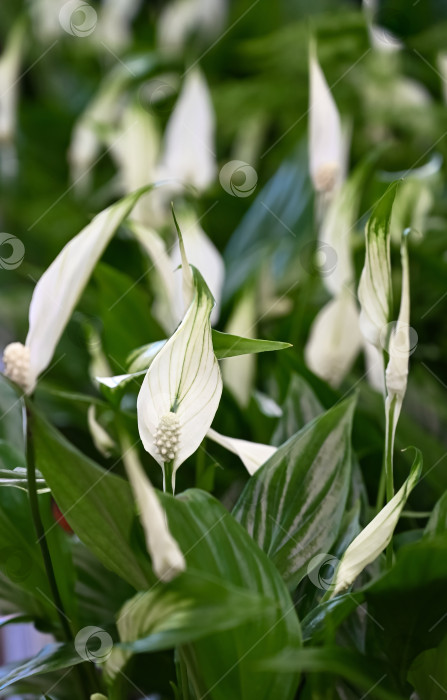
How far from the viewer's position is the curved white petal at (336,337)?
53 cm

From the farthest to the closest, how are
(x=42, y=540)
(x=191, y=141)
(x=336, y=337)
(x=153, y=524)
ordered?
(x=191, y=141) < (x=336, y=337) < (x=42, y=540) < (x=153, y=524)

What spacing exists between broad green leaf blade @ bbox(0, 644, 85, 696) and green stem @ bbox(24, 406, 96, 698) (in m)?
0.01

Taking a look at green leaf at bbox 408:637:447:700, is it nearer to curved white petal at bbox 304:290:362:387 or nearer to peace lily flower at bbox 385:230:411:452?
peace lily flower at bbox 385:230:411:452

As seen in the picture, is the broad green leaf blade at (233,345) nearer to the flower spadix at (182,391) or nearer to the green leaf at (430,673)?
the flower spadix at (182,391)

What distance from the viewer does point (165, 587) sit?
0.25m

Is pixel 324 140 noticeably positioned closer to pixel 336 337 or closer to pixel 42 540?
pixel 336 337

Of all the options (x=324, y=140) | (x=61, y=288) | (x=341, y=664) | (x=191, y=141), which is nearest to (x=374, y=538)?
(x=341, y=664)

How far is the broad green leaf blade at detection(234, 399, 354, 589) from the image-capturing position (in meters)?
0.36

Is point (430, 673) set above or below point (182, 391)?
below

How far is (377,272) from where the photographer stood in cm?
33

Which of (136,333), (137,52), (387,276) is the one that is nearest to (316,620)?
(387,276)

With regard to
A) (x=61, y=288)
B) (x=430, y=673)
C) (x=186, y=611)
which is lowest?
(x=430, y=673)

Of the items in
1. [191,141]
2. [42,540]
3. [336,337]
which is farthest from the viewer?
[191,141]

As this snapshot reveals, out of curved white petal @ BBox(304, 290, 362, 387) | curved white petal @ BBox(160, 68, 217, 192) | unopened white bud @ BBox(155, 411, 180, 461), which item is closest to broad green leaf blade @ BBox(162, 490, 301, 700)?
unopened white bud @ BBox(155, 411, 180, 461)
